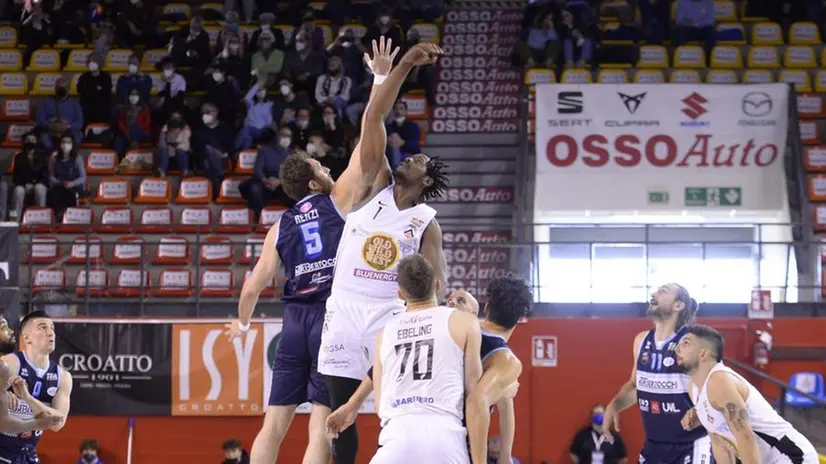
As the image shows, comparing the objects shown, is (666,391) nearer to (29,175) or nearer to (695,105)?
(695,105)

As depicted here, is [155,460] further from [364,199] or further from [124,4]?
[124,4]

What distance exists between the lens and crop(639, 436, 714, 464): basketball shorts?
30.9ft

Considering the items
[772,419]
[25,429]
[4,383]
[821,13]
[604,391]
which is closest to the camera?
[4,383]

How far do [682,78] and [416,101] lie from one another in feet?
14.7

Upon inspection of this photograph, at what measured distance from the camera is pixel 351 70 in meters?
20.9

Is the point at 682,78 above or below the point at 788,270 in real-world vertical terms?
above

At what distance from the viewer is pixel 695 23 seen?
71.1 feet

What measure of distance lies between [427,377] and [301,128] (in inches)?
519

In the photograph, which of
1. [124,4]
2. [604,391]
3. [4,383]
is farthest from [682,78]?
[4,383]

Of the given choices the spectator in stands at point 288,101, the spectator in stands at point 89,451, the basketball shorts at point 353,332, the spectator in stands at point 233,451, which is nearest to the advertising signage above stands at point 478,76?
the spectator in stands at point 288,101

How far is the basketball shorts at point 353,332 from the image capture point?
7.28 metres

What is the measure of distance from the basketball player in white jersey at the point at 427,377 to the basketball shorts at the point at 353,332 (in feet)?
2.65

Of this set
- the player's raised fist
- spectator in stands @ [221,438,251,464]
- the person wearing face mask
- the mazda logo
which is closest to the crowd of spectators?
spectator in stands @ [221,438,251,464]

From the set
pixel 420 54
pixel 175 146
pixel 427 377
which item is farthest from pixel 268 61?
pixel 427 377
